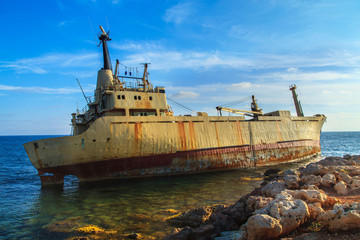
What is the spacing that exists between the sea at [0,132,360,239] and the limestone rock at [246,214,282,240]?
11.8ft

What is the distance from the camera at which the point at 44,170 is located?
51.4 feet

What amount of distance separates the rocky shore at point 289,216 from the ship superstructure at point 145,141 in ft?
30.6

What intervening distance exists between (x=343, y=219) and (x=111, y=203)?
9.95 m

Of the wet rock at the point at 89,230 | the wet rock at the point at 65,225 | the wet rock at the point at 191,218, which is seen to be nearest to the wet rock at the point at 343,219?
the wet rock at the point at 191,218

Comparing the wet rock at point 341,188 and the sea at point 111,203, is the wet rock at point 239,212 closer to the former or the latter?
the sea at point 111,203

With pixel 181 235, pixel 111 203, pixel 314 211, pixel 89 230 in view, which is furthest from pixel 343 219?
pixel 111 203

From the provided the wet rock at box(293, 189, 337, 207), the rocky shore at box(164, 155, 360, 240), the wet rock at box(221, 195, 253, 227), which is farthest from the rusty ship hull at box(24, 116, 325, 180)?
the wet rock at box(293, 189, 337, 207)

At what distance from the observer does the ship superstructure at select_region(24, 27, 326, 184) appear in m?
15.7

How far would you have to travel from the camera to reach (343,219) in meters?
4.49

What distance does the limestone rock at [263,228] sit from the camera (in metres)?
4.67

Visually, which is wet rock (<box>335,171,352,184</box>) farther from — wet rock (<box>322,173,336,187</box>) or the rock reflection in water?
the rock reflection in water

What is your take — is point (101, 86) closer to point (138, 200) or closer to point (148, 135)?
point (148, 135)

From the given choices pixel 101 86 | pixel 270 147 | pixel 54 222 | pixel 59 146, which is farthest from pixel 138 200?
pixel 270 147

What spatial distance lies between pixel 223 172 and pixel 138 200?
10.3 m
